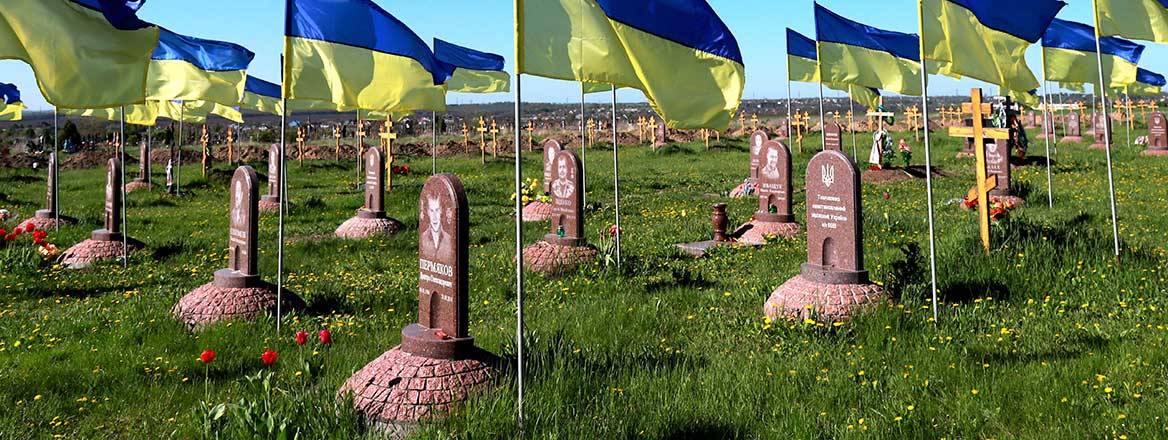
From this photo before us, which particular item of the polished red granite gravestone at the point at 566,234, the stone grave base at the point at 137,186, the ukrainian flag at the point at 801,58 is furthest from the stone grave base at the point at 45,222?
the ukrainian flag at the point at 801,58

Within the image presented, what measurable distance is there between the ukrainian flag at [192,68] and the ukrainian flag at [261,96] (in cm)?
934

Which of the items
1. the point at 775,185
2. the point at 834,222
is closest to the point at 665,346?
the point at 834,222

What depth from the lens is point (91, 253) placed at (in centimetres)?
1213

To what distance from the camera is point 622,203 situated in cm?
1925

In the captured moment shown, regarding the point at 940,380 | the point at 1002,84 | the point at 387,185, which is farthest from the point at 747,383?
the point at 387,185

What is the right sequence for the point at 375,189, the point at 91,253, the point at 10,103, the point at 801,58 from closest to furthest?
the point at 91,253, the point at 375,189, the point at 801,58, the point at 10,103

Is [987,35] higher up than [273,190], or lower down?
higher up

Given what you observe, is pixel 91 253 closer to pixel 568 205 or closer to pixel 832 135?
pixel 568 205

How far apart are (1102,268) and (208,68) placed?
10994 millimetres

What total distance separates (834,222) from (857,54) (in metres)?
6.81

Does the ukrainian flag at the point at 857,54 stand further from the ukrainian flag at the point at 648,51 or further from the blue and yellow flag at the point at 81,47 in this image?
the blue and yellow flag at the point at 81,47

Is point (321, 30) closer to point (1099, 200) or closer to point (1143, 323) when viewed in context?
point (1143, 323)

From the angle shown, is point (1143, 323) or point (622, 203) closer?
point (1143, 323)

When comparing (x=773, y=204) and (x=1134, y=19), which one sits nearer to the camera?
(x=1134, y=19)
